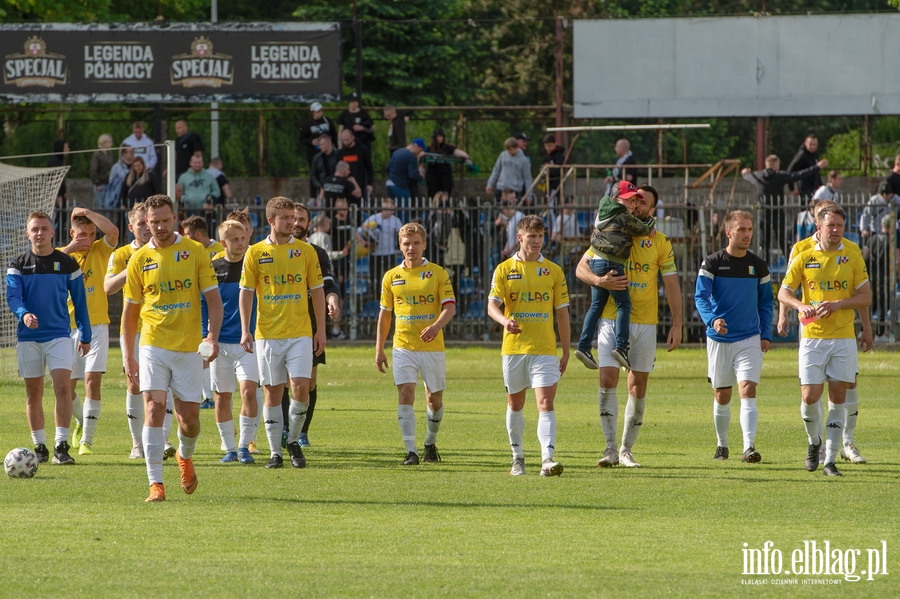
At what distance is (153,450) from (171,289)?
45.9 inches

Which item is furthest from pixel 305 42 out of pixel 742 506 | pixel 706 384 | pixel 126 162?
pixel 742 506

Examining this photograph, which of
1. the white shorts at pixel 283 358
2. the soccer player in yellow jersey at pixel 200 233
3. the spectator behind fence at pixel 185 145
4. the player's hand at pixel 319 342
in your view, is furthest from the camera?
the spectator behind fence at pixel 185 145

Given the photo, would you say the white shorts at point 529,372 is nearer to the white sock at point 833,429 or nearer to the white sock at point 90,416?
the white sock at point 833,429

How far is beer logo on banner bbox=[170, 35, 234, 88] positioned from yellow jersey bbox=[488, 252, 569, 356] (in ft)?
57.8

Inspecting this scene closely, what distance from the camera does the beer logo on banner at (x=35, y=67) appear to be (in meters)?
27.3

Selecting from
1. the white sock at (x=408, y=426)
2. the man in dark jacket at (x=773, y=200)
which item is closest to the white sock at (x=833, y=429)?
the white sock at (x=408, y=426)

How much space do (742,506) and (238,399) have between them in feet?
32.5

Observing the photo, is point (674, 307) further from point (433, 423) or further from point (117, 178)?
point (117, 178)

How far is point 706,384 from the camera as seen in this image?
19359 mm

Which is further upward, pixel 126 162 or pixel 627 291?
pixel 126 162

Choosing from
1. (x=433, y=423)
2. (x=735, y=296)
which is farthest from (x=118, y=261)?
(x=735, y=296)

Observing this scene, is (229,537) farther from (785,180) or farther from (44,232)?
(785,180)

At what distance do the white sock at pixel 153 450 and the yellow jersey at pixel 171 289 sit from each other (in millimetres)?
603

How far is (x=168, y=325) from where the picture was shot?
938 centimetres
